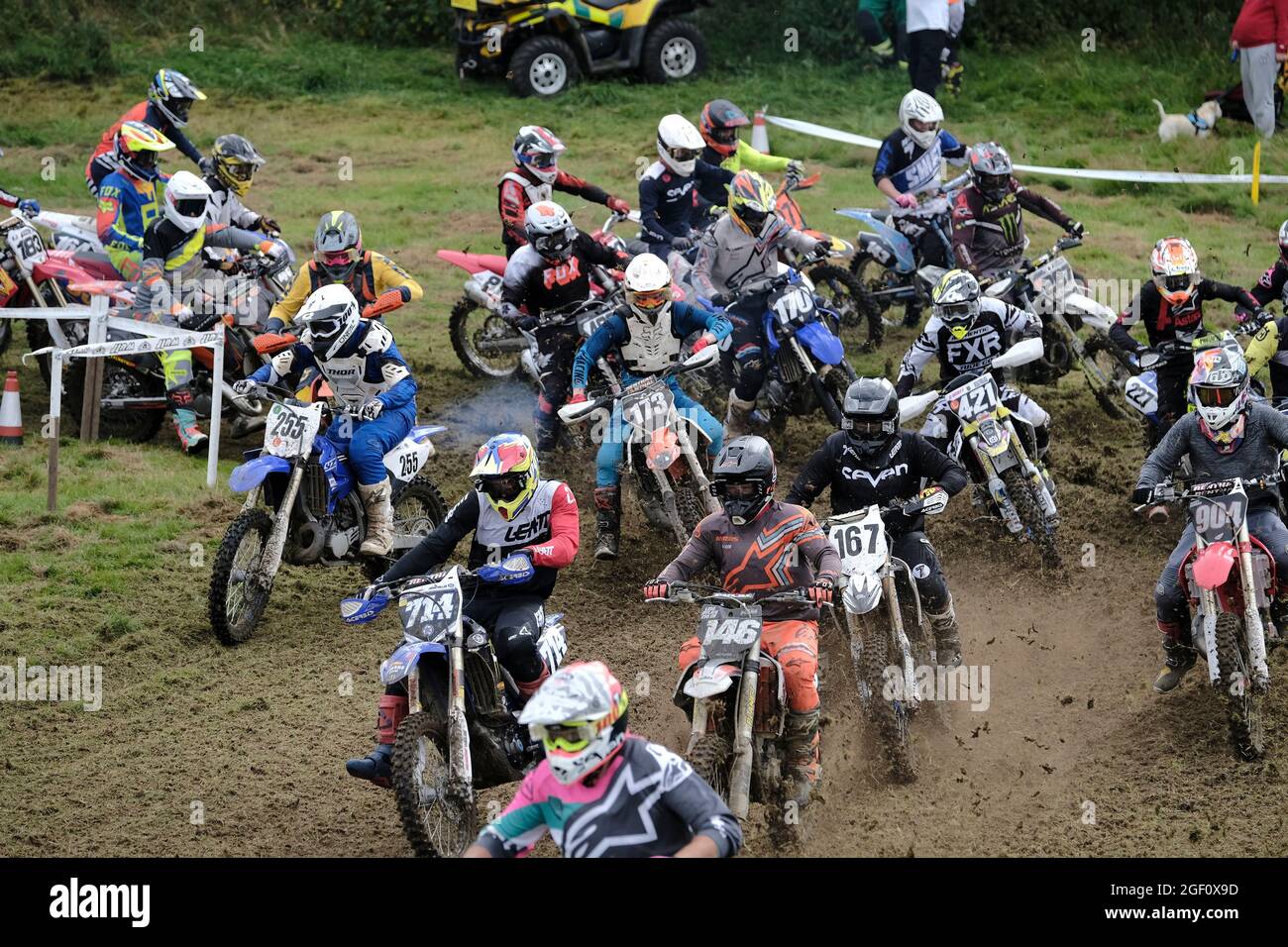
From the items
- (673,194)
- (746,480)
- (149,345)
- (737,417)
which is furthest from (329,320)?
(673,194)

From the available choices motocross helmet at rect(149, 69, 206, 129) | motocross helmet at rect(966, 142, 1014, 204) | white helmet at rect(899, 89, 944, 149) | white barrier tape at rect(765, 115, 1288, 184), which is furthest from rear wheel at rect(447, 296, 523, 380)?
white barrier tape at rect(765, 115, 1288, 184)

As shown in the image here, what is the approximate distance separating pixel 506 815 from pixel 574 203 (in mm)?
16565

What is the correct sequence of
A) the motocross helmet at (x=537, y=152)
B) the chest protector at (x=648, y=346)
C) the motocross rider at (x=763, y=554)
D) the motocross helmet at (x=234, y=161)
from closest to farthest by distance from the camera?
the motocross rider at (x=763, y=554)
the chest protector at (x=648, y=346)
the motocross helmet at (x=234, y=161)
the motocross helmet at (x=537, y=152)

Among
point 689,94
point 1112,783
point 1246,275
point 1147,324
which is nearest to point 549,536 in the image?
point 1112,783

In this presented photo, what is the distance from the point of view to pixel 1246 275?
728 inches

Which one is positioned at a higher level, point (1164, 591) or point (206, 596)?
point (1164, 591)

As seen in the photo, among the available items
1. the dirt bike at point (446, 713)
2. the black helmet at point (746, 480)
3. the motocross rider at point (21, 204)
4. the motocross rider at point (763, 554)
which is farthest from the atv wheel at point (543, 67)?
the dirt bike at point (446, 713)

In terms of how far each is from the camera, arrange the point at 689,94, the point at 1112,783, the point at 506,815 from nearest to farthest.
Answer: the point at 506,815, the point at 1112,783, the point at 689,94

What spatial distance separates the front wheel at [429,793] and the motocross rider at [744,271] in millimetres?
6450

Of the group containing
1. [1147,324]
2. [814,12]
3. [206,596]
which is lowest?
[206,596]

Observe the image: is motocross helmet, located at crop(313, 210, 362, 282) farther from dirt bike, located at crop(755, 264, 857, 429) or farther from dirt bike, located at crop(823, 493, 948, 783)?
dirt bike, located at crop(823, 493, 948, 783)

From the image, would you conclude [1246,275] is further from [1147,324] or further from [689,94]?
[689,94]

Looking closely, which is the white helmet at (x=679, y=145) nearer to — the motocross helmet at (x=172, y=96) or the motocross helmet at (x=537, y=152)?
the motocross helmet at (x=537, y=152)

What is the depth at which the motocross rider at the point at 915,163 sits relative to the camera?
16.8m
